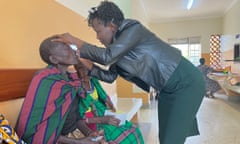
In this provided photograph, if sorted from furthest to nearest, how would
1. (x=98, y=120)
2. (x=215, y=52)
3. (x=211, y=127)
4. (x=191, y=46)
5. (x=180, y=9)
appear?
1. (x=191, y=46)
2. (x=215, y=52)
3. (x=180, y=9)
4. (x=211, y=127)
5. (x=98, y=120)

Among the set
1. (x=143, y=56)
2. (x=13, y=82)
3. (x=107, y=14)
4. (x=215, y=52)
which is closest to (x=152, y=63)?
(x=143, y=56)

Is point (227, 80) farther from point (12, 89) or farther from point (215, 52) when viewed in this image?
point (12, 89)

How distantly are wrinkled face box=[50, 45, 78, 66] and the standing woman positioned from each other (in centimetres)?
9

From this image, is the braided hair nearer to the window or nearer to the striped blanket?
the striped blanket

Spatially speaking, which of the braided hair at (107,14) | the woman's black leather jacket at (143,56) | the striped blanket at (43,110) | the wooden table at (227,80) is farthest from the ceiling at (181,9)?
the striped blanket at (43,110)

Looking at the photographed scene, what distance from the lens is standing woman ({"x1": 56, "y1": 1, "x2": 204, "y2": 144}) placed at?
1.25 m

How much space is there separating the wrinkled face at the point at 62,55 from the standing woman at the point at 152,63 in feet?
0.28

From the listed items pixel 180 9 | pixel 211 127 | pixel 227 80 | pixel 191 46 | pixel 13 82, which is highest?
pixel 180 9

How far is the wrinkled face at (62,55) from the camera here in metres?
1.42

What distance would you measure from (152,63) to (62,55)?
56 centimetres

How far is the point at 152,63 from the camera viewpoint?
1304 millimetres

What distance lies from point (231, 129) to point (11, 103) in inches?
138

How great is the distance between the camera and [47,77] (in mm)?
1243

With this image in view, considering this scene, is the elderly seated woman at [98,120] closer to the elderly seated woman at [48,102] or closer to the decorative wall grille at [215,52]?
the elderly seated woman at [48,102]
